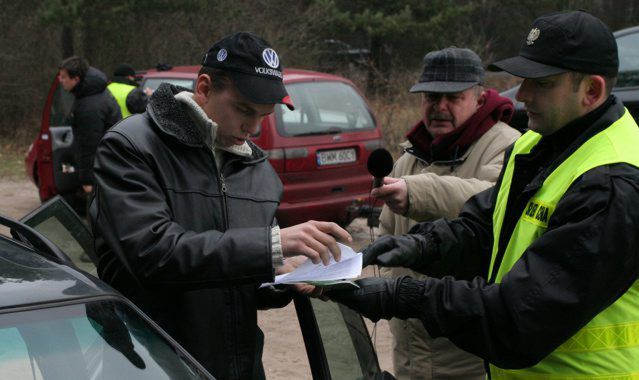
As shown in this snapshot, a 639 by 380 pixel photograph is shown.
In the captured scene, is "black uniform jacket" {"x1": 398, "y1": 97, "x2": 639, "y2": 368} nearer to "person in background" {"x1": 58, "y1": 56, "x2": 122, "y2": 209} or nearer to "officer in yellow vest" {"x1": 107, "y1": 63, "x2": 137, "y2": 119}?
"person in background" {"x1": 58, "y1": 56, "x2": 122, "y2": 209}

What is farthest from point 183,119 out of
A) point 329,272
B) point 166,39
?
point 166,39

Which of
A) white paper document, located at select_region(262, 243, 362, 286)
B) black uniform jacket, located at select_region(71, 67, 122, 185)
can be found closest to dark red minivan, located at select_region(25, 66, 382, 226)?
Answer: black uniform jacket, located at select_region(71, 67, 122, 185)

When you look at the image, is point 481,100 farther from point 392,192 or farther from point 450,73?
point 392,192

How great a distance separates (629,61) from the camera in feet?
27.2

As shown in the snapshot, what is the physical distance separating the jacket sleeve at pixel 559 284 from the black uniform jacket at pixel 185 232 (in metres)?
0.57

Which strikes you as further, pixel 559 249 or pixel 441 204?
pixel 441 204

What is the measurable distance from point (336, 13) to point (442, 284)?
21744mm

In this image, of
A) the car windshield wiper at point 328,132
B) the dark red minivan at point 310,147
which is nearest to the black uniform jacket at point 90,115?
the dark red minivan at point 310,147

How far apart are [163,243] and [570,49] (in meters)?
1.22

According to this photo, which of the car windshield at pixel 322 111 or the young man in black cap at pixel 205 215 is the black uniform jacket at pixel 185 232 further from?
the car windshield at pixel 322 111

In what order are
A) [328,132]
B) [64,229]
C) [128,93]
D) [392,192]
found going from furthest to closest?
1. [128,93]
2. [328,132]
3. [64,229]
4. [392,192]

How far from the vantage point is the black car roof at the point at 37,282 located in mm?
2186

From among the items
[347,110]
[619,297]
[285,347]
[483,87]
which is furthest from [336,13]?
[619,297]

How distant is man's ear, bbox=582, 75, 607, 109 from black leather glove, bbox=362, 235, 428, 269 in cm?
72
